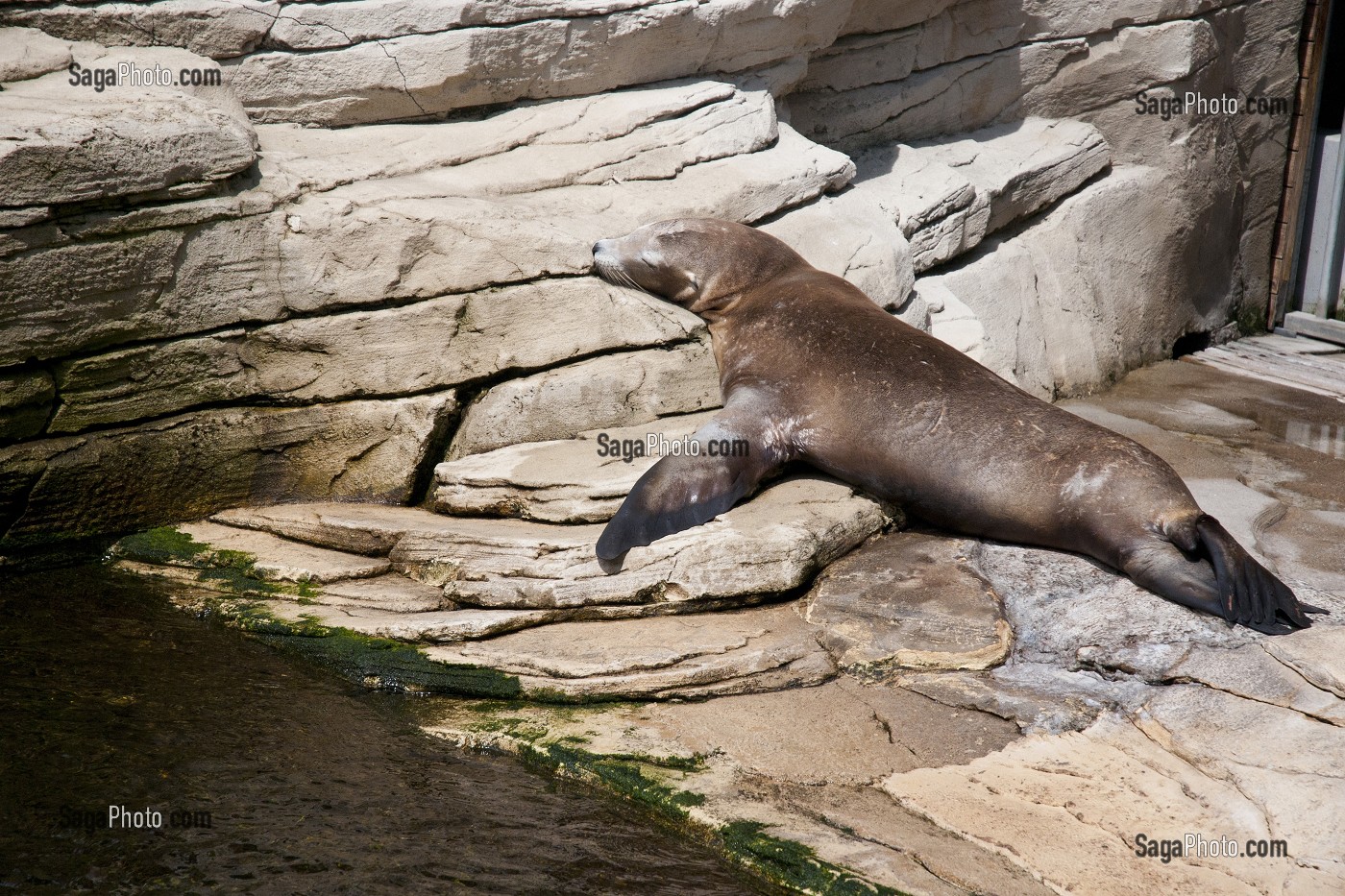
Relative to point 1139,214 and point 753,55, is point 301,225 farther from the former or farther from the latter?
point 1139,214

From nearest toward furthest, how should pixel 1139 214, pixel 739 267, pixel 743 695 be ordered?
pixel 743 695 → pixel 739 267 → pixel 1139 214

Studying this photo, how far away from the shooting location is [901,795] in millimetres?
3422

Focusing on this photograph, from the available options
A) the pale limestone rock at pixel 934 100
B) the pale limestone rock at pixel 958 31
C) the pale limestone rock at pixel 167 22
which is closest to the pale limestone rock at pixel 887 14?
the pale limestone rock at pixel 958 31

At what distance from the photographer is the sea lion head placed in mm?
5848

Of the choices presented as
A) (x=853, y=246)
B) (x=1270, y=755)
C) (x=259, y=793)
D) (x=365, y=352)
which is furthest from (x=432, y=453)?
(x=1270, y=755)

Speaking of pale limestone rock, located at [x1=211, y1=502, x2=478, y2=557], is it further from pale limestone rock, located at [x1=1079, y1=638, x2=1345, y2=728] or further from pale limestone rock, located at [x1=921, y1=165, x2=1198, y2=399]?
pale limestone rock, located at [x1=921, y1=165, x2=1198, y2=399]

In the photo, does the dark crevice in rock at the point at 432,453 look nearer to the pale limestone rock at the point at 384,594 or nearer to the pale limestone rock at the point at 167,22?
the pale limestone rock at the point at 384,594

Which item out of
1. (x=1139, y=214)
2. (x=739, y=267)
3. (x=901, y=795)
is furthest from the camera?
(x=1139, y=214)

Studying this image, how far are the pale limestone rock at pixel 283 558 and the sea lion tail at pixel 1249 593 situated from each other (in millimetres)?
3093

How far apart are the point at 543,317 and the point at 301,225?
1.13 m

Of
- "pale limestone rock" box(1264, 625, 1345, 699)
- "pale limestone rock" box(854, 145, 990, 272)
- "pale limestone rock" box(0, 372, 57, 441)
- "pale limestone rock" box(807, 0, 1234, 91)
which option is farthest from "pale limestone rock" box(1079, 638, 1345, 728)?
"pale limestone rock" box(807, 0, 1234, 91)

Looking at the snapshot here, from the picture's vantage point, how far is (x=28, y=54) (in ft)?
17.1

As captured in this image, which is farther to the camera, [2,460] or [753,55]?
[753,55]

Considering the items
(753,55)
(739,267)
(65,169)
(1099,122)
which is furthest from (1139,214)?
(65,169)
